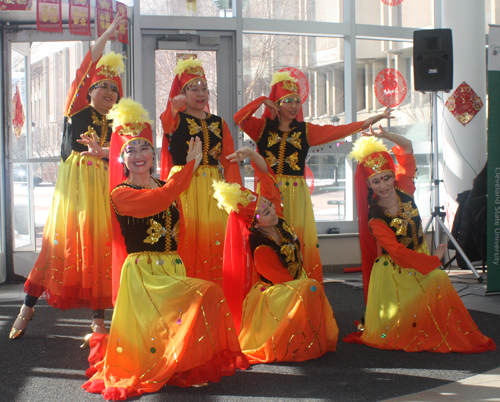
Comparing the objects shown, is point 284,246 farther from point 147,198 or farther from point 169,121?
point 169,121

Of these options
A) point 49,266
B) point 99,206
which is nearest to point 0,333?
point 49,266

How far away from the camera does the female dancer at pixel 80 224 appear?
310 cm

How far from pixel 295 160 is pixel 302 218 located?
1.26ft

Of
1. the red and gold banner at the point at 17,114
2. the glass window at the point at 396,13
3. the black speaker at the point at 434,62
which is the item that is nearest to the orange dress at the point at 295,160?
the black speaker at the point at 434,62

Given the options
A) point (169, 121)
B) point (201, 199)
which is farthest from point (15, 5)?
point (201, 199)

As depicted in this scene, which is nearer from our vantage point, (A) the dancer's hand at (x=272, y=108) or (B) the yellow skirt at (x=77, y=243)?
(B) the yellow skirt at (x=77, y=243)

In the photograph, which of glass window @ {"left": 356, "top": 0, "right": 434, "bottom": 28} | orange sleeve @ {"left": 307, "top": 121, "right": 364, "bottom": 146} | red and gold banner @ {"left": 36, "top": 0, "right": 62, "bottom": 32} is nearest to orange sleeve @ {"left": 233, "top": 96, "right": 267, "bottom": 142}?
orange sleeve @ {"left": 307, "top": 121, "right": 364, "bottom": 146}

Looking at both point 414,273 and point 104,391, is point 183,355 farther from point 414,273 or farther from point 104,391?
point 414,273

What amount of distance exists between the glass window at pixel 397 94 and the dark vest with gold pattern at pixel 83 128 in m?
3.58

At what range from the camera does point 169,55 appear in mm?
5363

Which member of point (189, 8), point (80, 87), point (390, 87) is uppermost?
point (189, 8)

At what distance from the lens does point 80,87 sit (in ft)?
10.3

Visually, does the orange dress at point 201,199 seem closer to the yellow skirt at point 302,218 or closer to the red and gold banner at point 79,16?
the yellow skirt at point 302,218

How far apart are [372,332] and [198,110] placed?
5.62ft
